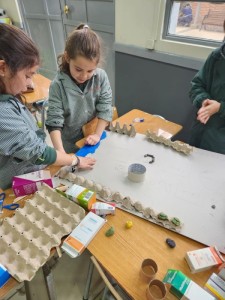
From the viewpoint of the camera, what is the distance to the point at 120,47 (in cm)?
211

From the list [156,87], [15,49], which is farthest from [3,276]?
[156,87]

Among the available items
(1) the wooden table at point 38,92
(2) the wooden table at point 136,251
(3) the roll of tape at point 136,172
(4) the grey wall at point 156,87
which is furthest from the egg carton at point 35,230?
(4) the grey wall at point 156,87

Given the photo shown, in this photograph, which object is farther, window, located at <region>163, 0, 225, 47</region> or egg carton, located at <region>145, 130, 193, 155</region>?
window, located at <region>163, 0, 225, 47</region>

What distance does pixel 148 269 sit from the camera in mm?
615

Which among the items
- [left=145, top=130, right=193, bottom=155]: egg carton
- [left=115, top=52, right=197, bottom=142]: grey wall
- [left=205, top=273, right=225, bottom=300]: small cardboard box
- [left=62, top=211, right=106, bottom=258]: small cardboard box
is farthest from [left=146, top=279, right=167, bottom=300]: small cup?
[left=115, top=52, right=197, bottom=142]: grey wall

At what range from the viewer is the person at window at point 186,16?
67.1 inches

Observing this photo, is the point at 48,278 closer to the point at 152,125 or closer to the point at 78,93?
the point at 78,93

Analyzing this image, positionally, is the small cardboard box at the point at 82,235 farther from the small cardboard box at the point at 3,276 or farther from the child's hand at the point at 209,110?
the child's hand at the point at 209,110

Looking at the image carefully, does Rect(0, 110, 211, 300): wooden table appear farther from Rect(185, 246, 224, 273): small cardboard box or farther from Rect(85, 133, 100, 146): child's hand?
Rect(85, 133, 100, 146): child's hand

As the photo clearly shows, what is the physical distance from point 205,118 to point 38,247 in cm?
95

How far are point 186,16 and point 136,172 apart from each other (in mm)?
1591

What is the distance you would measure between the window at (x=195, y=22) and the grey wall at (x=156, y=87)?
0.79 ft

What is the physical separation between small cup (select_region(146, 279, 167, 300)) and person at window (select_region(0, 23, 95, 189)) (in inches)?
22.6

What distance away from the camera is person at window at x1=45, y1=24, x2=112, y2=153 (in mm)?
964
